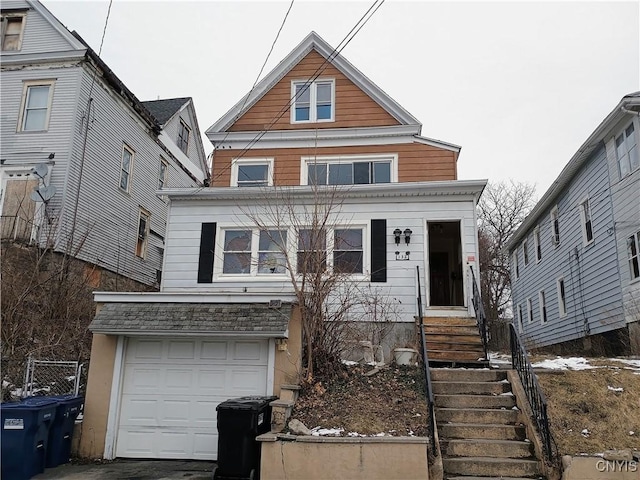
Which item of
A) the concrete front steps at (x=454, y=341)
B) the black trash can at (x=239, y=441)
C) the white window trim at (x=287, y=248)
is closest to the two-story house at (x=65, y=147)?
the white window trim at (x=287, y=248)

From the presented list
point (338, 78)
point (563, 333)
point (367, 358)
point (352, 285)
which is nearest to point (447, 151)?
point (338, 78)

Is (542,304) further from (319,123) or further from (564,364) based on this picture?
(319,123)

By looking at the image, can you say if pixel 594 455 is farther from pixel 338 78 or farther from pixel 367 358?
pixel 338 78

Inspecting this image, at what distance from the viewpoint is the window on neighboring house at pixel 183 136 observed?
2339cm

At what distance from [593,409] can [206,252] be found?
28.3ft

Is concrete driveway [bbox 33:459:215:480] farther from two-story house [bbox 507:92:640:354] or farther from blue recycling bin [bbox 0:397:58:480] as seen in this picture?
two-story house [bbox 507:92:640:354]

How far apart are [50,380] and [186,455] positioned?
3137mm

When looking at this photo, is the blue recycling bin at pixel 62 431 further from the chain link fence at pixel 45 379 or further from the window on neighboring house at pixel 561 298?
the window on neighboring house at pixel 561 298

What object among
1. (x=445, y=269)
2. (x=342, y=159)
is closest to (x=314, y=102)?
(x=342, y=159)

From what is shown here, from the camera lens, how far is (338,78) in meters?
14.9

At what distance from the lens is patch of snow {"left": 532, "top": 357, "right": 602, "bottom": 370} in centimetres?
882

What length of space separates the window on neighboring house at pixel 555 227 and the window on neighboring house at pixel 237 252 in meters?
11.0

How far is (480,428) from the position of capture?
23.8 feet

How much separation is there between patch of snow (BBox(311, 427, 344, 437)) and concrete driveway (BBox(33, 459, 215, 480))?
169cm
